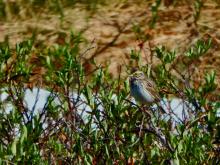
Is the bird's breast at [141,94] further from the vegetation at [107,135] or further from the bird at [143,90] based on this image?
the vegetation at [107,135]

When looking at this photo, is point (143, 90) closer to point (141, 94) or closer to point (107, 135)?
point (141, 94)

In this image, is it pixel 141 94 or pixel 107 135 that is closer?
pixel 107 135

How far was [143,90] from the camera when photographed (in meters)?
5.63

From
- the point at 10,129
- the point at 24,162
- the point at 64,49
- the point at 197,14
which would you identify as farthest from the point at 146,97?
the point at 197,14

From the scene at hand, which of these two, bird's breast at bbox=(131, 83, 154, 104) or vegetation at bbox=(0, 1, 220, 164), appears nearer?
vegetation at bbox=(0, 1, 220, 164)

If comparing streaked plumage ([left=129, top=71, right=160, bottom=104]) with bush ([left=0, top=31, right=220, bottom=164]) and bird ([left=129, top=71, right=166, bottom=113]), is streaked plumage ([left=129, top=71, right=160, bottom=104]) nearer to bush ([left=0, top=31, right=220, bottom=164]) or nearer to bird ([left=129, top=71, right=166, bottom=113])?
bird ([left=129, top=71, right=166, bottom=113])

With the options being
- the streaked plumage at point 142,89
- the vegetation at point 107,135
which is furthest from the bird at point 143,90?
the vegetation at point 107,135

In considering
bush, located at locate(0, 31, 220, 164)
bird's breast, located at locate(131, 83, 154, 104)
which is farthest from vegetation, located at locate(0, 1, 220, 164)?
bird's breast, located at locate(131, 83, 154, 104)

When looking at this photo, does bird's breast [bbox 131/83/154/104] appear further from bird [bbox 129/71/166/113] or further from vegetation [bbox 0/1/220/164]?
vegetation [bbox 0/1/220/164]

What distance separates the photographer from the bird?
5.45 metres

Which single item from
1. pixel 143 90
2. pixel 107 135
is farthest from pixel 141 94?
pixel 107 135

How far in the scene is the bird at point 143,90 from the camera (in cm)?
545

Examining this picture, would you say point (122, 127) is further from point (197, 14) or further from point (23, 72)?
point (197, 14)

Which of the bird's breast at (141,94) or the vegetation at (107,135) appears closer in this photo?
the vegetation at (107,135)
